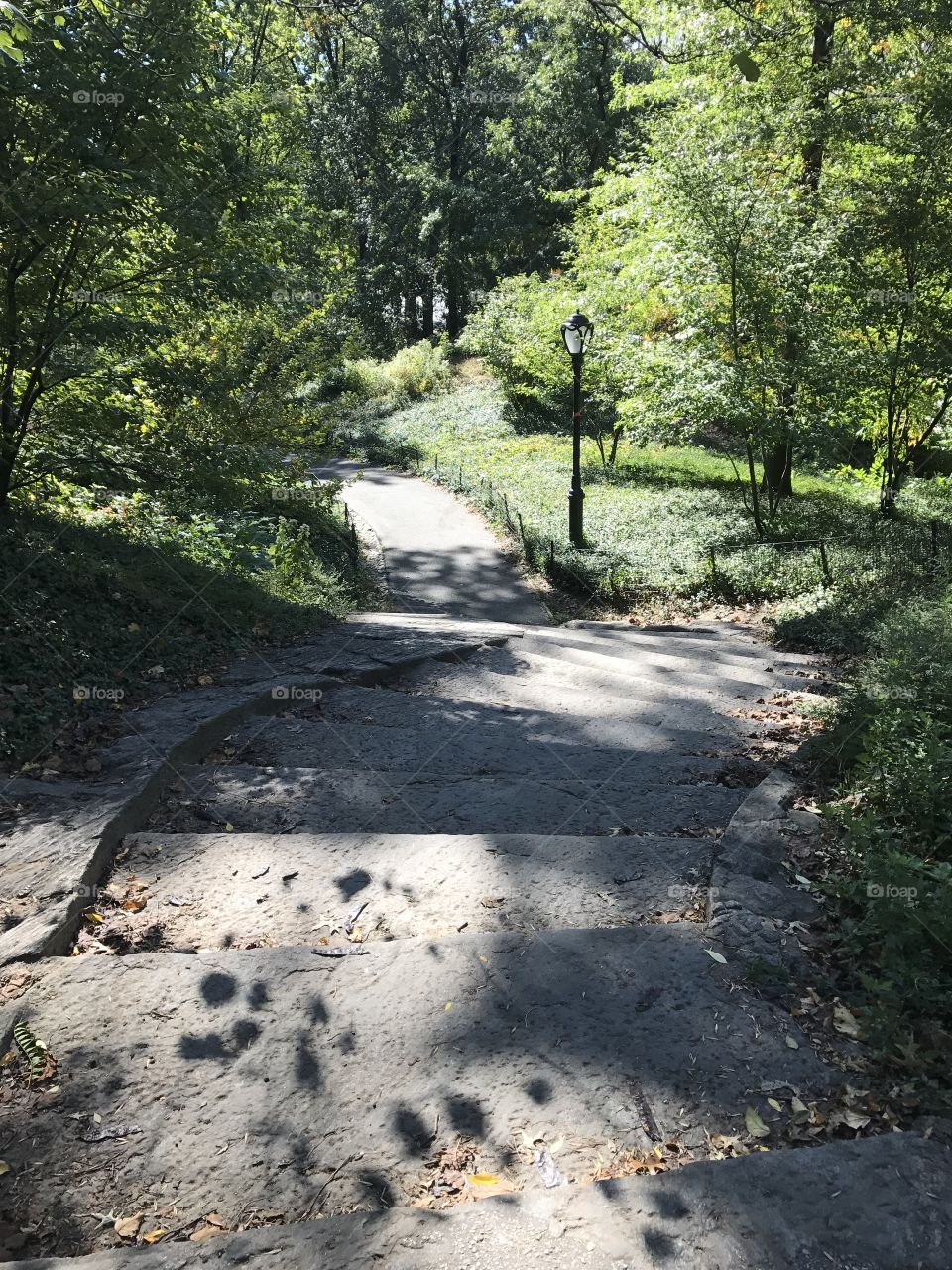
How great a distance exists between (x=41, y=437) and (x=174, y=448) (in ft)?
3.58

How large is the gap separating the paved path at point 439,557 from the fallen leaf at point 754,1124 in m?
10.8

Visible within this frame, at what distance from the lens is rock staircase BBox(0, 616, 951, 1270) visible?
2.00 m

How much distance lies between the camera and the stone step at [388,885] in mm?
3414

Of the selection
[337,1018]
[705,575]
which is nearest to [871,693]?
[337,1018]

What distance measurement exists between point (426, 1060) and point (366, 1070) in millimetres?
192

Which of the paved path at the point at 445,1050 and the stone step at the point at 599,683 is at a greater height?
the paved path at the point at 445,1050

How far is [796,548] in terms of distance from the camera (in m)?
14.2

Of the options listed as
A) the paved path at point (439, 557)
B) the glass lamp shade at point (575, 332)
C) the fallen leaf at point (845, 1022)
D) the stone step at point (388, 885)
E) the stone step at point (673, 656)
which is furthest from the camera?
the paved path at point (439, 557)

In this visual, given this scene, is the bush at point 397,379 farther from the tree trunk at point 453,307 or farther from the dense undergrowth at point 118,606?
the dense undergrowth at point 118,606

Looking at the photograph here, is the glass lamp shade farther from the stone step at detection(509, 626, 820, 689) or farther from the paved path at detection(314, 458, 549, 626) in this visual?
the stone step at detection(509, 626, 820, 689)

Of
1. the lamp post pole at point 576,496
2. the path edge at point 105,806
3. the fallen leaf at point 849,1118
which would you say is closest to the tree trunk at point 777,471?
the lamp post pole at point 576,496

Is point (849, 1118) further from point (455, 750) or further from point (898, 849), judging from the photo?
point (455, 750)

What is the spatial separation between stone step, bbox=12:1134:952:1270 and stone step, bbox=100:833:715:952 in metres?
1.34

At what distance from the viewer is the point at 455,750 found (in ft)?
18.7
